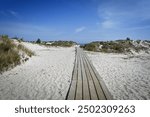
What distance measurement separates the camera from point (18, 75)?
25.3 feet

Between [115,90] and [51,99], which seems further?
[115,90]

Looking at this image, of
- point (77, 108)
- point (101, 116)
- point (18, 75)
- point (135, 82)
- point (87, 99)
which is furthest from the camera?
point (18, 75)

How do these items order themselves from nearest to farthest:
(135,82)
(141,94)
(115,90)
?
(141,94), (115,90), (135,82)

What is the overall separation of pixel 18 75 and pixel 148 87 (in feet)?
22.2

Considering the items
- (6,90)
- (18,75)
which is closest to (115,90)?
(6,90)

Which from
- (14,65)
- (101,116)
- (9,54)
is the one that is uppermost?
(9,54)

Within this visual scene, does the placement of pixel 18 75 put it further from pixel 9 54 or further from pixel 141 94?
pixel 141 94

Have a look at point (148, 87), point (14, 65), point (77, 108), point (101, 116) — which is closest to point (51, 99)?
point (77, 108)

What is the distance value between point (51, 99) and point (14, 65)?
218 inches

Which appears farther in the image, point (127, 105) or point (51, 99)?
point (51, 99)

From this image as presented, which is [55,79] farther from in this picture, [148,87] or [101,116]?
[148,87]

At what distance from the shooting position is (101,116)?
4.04m

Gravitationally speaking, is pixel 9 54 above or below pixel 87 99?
above

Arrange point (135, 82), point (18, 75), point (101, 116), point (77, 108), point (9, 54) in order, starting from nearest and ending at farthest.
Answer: point (101, 116)
point (77, 108)
point (135, 82)
point (18, 75)
point (9, 54)
